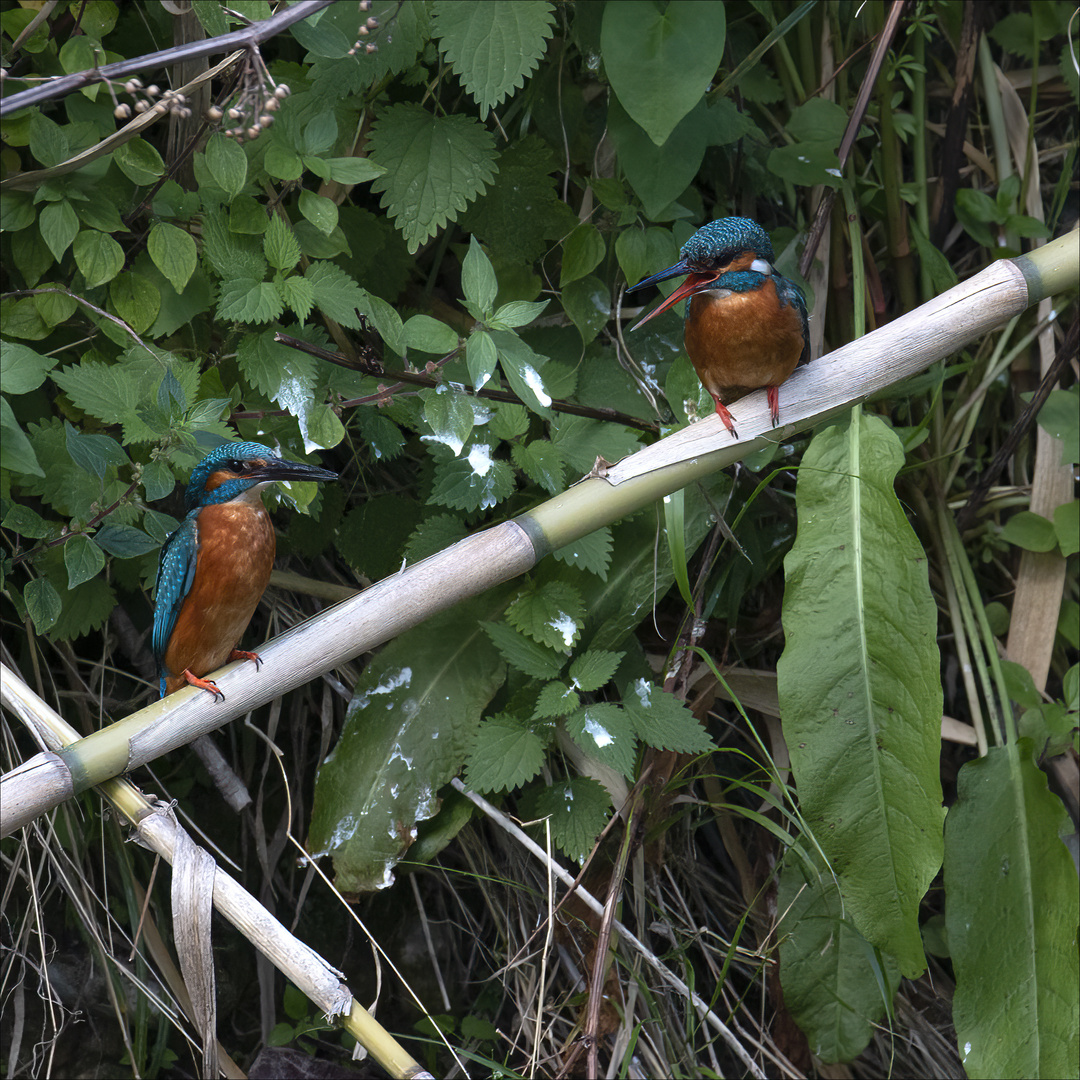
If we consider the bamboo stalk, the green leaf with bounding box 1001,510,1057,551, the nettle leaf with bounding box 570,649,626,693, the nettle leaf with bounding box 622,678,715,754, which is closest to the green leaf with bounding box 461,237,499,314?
the nettle leaf with bounding box 570,649,626,693

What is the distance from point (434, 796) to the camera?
2252mm

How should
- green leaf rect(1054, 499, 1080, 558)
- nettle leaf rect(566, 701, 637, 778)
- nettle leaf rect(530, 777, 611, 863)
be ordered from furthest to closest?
green leaf rect(1054, 499, 1080, 558) → nettle leaf rect(530, 777, 611, 863) → nettle leaf rect(566, 701, 637, 778)

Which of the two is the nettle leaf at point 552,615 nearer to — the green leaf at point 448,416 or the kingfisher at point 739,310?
the green leaf at point 448,416

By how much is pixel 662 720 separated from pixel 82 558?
1191mm

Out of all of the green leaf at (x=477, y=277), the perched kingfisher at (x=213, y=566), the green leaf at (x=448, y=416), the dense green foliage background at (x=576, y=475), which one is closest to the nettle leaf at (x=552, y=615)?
the dense green foliage background at (x=576, y=475)

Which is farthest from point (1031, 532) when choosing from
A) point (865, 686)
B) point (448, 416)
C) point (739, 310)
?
point (448, 416)

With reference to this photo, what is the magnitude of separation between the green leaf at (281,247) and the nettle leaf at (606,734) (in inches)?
43.2

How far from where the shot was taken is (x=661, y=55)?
196cm

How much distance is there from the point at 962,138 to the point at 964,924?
6.80 feet

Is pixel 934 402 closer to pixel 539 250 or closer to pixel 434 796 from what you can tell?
pixel 539 250

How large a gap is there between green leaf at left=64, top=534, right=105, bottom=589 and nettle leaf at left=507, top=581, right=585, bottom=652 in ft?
2.85

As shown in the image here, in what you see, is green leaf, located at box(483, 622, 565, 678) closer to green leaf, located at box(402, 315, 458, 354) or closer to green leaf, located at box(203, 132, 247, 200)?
green leaf, located at box(402, 315, 458, 354)

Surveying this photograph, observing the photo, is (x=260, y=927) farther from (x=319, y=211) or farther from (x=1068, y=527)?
(x=1068, y=527)

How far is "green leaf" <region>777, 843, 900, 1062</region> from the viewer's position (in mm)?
2318
